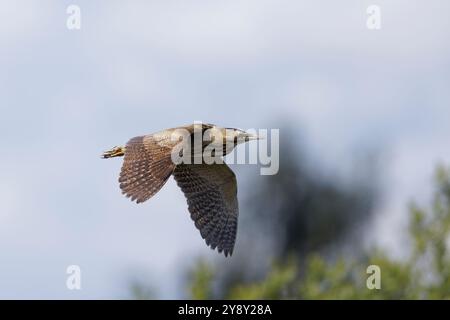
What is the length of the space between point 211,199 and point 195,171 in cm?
34

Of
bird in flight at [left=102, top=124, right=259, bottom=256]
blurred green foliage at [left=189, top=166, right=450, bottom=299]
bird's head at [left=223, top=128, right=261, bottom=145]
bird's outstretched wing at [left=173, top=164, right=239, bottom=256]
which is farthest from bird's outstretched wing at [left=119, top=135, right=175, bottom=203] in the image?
blurred green foliage at [left=189, top=166, right=450, bottom=299]

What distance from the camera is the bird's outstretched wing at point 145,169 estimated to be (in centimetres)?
1462

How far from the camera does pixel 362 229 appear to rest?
147 ft

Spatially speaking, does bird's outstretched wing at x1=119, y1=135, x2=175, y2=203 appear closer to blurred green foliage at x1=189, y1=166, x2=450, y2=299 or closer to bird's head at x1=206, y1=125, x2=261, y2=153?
bird's head at x1=206, y1=125, x2=261, y2=153

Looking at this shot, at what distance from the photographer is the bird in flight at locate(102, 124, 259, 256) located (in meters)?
14.7

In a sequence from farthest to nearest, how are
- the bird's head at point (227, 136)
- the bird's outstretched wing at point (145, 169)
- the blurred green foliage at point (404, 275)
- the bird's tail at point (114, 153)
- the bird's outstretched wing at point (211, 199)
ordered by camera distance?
the blurred green foliage at point (404, 275) < the bird's outstretched wing at point (211, 199) < the bird's tail at point (114, 153) < the bird's head at point (227, 136) < the bird's outstretched wing at point (145, 169)

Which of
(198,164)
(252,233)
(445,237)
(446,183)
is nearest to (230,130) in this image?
(198,164)

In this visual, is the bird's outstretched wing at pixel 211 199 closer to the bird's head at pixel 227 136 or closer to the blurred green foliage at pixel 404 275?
the bird's head at pixel 227 136

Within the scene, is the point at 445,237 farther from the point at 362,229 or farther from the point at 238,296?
the point at 362,229

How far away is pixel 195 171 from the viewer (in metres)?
16.1

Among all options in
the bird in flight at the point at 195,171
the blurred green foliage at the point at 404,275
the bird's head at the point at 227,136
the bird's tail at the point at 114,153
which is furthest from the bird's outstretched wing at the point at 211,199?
the blurred green foliage at the point at 404,275

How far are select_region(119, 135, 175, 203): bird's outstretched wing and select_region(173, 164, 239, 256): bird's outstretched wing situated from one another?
1.06 metres
